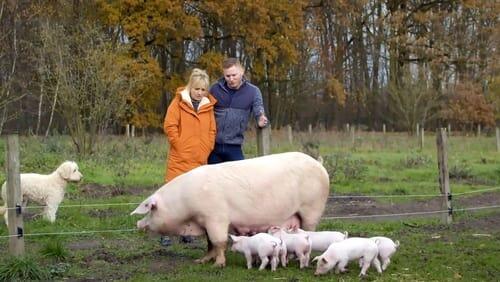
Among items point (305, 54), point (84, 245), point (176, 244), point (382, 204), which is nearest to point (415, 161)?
point (382, 204)

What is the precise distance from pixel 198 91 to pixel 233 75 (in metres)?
0.40

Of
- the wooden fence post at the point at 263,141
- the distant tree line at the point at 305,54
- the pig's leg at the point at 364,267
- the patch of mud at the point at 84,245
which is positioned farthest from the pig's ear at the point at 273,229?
the distant tree line at the point at 305,54

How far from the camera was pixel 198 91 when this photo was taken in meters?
7.56

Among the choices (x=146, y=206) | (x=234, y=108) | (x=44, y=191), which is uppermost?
(x=234, y=108)

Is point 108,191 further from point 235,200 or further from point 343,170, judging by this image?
point 235,200

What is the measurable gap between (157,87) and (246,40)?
474 cm

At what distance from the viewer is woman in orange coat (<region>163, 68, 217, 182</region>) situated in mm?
7566

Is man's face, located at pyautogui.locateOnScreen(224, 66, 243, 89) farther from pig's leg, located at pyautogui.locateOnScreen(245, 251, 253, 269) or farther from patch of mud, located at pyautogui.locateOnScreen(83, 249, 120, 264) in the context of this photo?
patch of mud, located at pyautogui.locateOnScreen(83, 249, 120, 264)

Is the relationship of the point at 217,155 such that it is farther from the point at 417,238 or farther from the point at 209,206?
the point at 417,238

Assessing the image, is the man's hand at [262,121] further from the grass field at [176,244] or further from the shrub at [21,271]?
the shrub at [21,271]

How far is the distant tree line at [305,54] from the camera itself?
29.2 m

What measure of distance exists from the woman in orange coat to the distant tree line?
17541 millimetres

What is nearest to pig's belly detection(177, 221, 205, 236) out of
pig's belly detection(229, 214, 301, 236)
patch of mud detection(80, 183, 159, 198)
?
pig's belly detection(229, 214, 301, 236)

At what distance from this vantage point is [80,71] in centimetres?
1931
